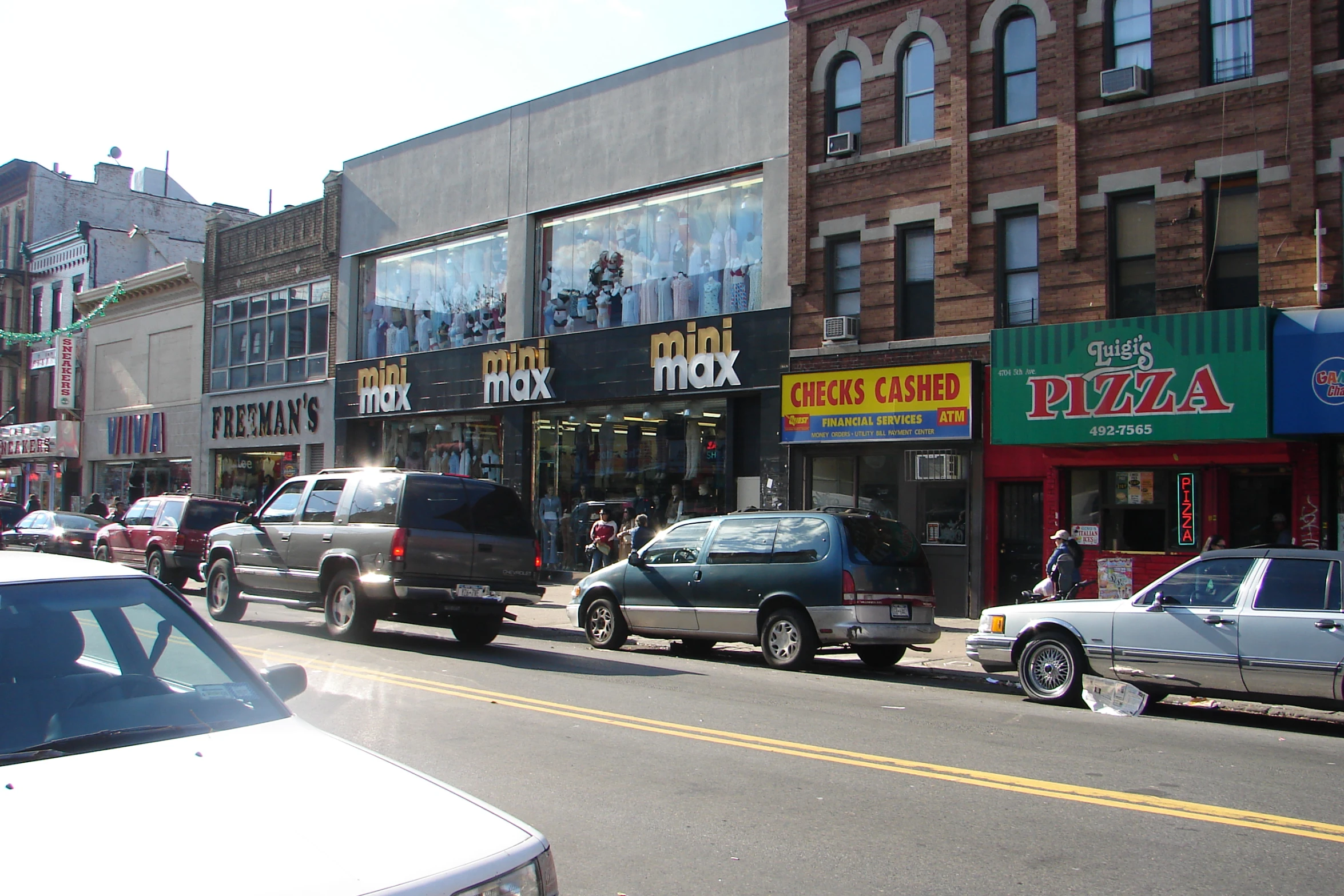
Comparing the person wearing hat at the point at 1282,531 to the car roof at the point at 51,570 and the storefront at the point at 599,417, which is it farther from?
the car roof at the point at 51,570

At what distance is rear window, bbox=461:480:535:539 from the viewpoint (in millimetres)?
13906

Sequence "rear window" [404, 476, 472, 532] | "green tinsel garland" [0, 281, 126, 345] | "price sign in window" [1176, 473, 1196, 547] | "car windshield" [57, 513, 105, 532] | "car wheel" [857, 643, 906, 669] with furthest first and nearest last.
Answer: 1. "green tinsel garland" [0, 281, 126, 345]
2. "car windshield" [57, 513, 105, 532]
3. "price sign in window" [1176, 473, 1196, 547]
4. "rear window" [404, 476, 472, 532]
5. "car wheel" [857, 643, 906, 669]

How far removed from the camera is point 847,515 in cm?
1278

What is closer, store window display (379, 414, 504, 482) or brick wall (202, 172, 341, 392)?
store window display (379, 414, 504, 482)

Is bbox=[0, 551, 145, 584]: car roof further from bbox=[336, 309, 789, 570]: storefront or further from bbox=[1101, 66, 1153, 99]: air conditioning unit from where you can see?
bbox=[336, 309, 789, 570]: storefront

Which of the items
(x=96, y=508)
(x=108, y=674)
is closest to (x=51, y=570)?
(x=108, y=674)

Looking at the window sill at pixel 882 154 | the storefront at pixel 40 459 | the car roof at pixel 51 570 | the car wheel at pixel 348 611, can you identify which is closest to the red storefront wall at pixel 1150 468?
the window sill at pixel 882 154

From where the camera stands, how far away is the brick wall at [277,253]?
29.5m

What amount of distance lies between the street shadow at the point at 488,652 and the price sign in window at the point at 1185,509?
315 inches

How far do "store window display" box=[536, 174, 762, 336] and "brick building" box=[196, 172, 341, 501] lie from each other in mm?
8302

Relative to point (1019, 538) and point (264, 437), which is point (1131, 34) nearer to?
point (1019, 538)

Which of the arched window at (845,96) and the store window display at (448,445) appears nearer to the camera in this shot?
the arched window at (845,96)

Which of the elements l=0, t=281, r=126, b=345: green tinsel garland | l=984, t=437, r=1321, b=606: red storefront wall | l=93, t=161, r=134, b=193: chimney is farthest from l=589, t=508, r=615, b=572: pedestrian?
l=93, t=161, r=134, b=193: chimney

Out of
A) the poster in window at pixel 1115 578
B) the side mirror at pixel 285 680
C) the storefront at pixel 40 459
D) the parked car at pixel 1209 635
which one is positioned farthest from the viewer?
the storefront at pixel 40 459
